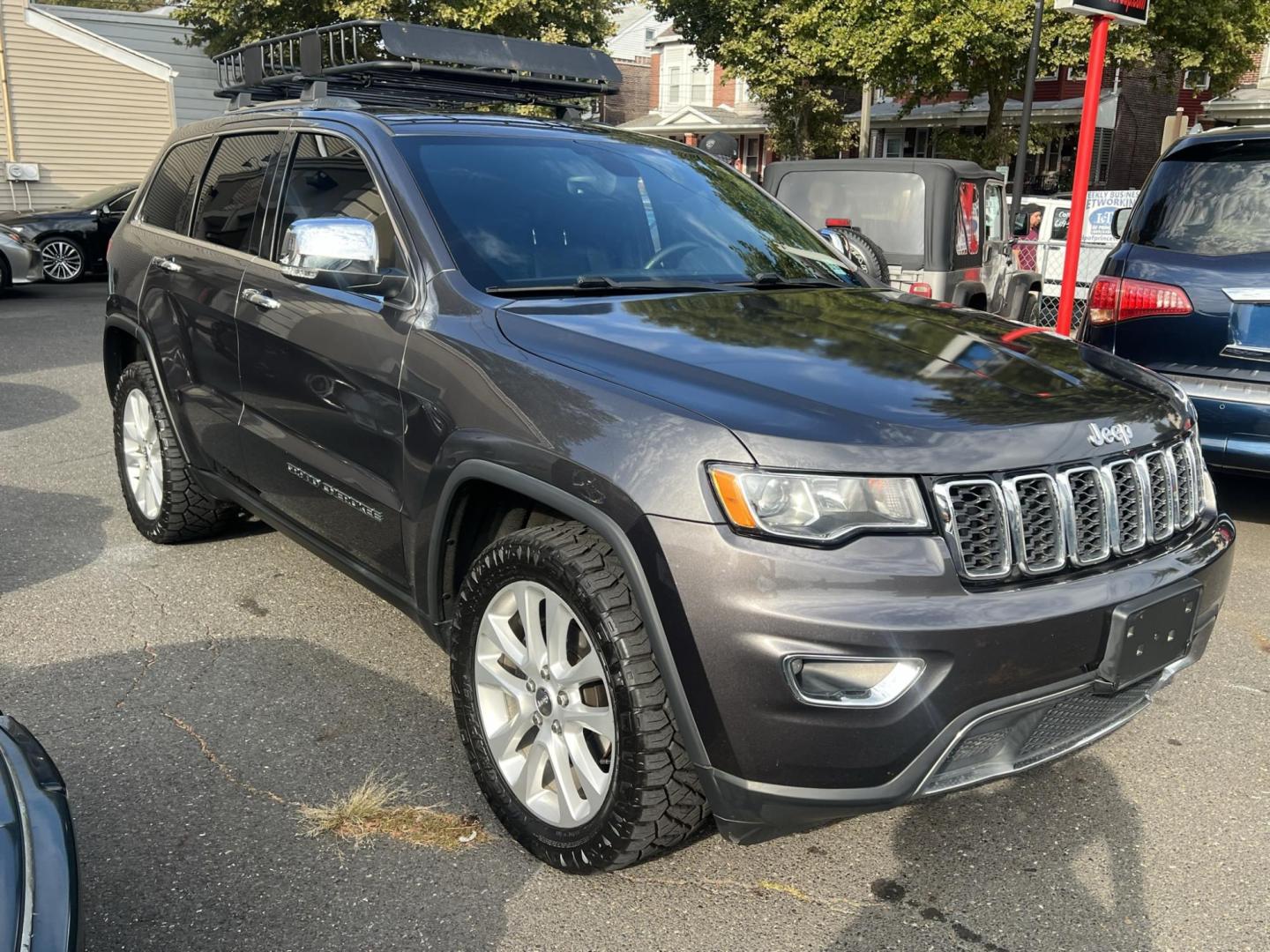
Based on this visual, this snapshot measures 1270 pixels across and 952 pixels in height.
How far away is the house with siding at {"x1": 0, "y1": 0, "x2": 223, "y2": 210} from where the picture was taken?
22.1 m

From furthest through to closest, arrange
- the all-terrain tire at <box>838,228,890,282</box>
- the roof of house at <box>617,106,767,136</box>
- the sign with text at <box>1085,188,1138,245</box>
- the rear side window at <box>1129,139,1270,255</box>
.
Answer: the roof of house at <box>617,106,767,136</box>, the sign with text at <box>1085,188,1138,245</box>, the all-terrain tire at <box>838,228,890,282</box>, the rear side window at <box>1129,139,1270,255</box>

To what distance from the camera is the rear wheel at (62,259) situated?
16562mm

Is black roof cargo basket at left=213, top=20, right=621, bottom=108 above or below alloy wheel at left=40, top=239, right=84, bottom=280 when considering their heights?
above

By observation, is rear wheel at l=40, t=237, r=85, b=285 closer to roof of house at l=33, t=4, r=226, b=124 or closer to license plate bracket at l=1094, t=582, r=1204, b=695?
roof of house at l=33, t=4, r=226, b=124

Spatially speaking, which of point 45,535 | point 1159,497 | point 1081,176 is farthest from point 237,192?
point 1081,176

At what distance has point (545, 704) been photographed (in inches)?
106

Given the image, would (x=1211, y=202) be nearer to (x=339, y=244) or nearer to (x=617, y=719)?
(x=339, y=244)

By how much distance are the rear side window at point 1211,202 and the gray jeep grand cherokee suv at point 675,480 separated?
2058 mm

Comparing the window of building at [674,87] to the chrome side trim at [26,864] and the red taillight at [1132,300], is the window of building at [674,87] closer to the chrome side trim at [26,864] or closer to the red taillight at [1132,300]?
the red taillight at [1132,300]

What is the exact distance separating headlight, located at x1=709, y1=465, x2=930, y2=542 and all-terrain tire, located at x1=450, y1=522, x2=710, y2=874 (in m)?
0.34

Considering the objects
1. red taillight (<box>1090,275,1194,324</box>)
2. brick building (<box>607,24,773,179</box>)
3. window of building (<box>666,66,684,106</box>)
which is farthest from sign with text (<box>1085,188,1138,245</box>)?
window of building (<box>666,66,684,106</box>)

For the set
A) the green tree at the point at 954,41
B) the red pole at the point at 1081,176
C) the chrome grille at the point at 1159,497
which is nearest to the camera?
the chrome grille at the point at 1159,497

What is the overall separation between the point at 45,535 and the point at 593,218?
319cm

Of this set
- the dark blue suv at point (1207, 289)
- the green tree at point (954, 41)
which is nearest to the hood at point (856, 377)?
the dark blue suv at point (1207, 289)
